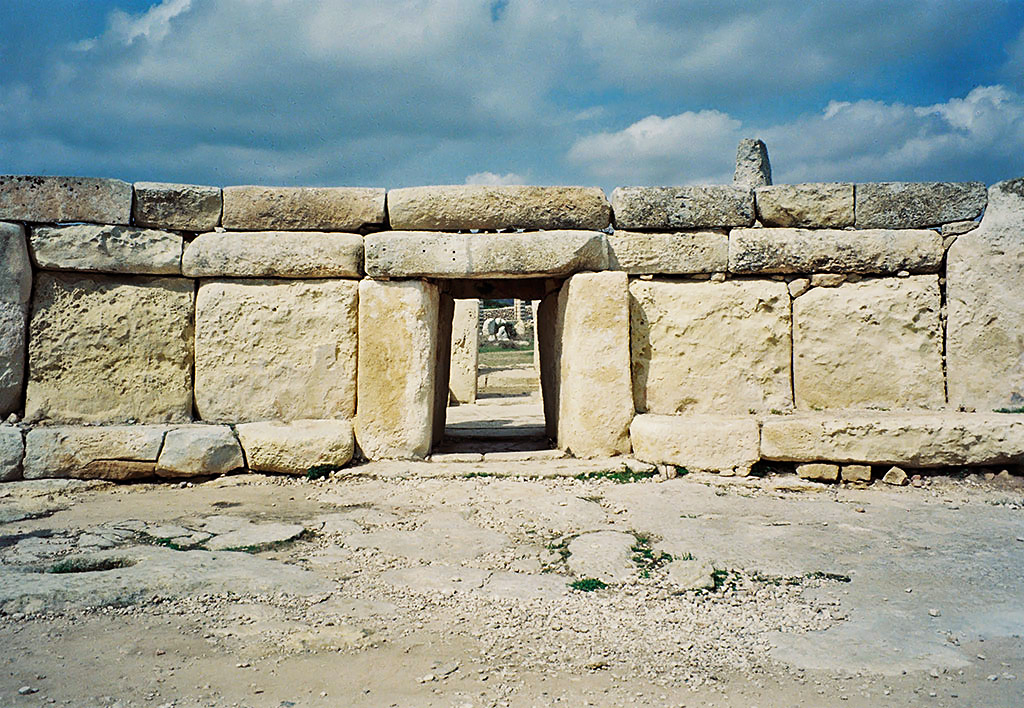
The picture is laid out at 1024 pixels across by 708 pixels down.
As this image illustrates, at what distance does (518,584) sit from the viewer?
347 centimetres

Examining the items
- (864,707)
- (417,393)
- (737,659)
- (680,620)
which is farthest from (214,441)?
(864,707)

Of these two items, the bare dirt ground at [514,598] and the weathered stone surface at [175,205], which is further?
the weathered stone surface at [175,205]

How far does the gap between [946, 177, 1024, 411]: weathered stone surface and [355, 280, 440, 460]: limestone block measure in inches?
168

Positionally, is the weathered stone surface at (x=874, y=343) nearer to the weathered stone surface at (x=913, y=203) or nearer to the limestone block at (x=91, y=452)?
the weathered stone surface at (x=913, y=203)

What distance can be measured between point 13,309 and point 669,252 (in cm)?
516

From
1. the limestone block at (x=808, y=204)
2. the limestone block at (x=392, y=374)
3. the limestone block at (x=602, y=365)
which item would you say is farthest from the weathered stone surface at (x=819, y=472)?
the limestone block at (x=392, y=374)

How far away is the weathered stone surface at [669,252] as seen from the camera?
611 centimetres

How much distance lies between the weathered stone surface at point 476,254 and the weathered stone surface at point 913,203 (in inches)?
89.2

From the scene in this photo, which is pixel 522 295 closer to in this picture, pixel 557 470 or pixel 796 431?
pixel 557 470

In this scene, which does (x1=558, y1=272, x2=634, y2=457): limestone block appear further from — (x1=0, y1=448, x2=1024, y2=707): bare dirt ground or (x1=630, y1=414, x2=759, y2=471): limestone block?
(x1=0, y1=448, x2=1024, y2=707): bare dirt ground

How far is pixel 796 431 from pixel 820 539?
4.89ft

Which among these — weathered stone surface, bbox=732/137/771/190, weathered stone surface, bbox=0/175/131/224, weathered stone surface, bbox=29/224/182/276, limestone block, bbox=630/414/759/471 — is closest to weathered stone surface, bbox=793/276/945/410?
limestone block, bbox=630/414/759/471

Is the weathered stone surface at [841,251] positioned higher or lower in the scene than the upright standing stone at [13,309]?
higher

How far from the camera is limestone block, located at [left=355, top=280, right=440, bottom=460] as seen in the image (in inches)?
233
